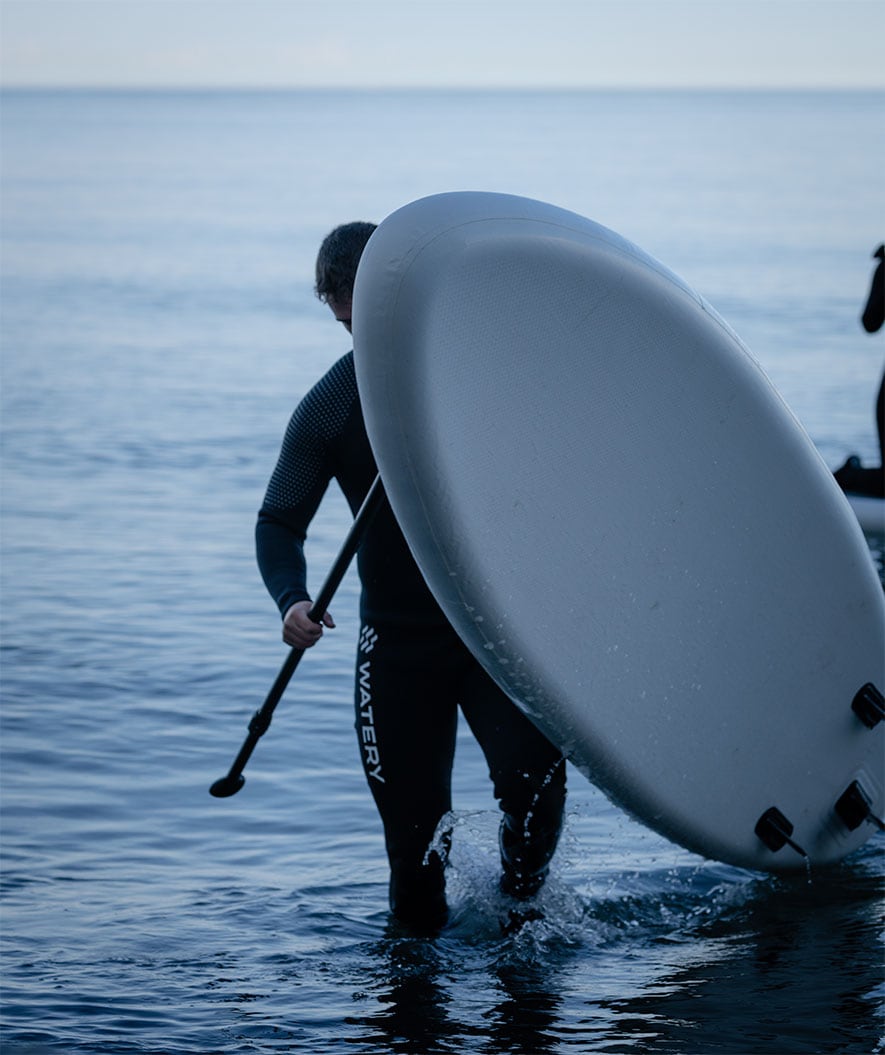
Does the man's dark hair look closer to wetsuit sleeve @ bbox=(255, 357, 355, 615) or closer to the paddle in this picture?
wetsuit sleeve @ bbox=(255, 357, 355, 615)

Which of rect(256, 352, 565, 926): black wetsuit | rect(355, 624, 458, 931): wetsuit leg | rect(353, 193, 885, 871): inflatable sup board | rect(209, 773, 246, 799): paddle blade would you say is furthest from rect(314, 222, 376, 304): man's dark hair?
rect(209, 773, 246, 799): paddle blade

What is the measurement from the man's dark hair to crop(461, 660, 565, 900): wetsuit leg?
800mm

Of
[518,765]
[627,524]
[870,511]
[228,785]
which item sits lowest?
[870,511]

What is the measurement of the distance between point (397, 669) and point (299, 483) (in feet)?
1.41

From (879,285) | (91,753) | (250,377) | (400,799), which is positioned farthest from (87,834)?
(250,377)

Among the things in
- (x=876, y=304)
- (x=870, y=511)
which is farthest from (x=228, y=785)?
(x=870, y=511)

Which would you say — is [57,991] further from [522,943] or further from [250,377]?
[250,377]

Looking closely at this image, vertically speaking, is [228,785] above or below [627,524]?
below

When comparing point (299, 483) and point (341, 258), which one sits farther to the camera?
point (299, 483)

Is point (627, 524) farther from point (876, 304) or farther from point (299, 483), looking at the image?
point (876, 304)

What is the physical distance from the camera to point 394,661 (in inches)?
133

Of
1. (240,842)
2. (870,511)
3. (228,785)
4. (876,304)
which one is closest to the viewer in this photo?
(228,785)

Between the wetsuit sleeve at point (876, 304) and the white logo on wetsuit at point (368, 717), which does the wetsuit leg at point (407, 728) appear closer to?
the white logo on wetsuit at point (368, 717)

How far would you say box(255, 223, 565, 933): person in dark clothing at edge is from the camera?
3.35 metres
